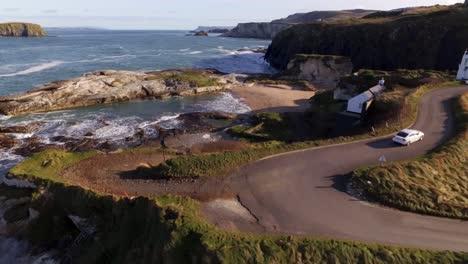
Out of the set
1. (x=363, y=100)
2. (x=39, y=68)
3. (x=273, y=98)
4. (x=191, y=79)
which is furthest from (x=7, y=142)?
(x=39, y=68)

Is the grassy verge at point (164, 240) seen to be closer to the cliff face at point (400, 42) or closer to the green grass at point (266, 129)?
the green grass at point (266, 129)

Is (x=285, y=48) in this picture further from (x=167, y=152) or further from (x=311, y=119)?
(x=167, y=152)

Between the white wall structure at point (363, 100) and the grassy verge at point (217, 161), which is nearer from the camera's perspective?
the grassy verge at point (217, 161)

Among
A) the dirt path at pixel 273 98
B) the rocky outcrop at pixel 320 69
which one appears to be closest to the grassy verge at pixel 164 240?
the dirt path at pixel 273 98

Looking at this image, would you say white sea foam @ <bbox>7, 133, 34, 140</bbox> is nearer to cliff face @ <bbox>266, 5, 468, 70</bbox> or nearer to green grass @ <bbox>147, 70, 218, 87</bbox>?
green grass @ <bbox>147, 70, 218, 87</bbox>

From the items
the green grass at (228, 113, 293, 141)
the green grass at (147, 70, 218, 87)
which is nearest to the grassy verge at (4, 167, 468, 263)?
the green grass at (228, 113, 293, 141)

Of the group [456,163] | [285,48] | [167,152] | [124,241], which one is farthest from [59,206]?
[285,48]

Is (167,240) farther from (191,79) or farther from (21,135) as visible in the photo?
(191,79)
